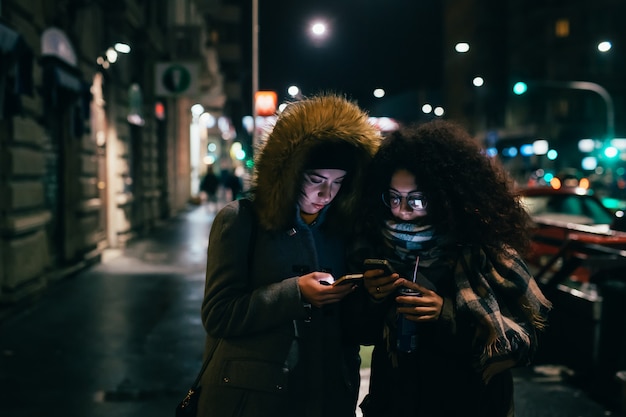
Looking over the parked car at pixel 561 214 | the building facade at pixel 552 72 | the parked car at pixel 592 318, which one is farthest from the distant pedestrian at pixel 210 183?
the building facade at pixel 552 72

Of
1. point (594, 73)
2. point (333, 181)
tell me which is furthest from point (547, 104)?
point (333, 181)

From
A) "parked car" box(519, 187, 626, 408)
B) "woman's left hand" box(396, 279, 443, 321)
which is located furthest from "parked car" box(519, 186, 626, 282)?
"woman's left hand" box(396, 279, 443, 321)

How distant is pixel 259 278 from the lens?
2.33 meters

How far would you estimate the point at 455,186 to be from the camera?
2295 mm

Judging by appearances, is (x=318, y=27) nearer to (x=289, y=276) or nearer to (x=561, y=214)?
(x=561, y=214)

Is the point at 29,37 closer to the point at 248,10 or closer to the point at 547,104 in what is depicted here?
the point at 248,10

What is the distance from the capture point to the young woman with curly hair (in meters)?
2.15

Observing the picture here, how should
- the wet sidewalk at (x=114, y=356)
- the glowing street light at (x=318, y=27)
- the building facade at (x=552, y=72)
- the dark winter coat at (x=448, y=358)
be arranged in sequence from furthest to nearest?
the building facade at (x=552, y=72) → the glowing street light at (x=318, y=27) → the wet sidewalk at (x=114, y=356) → the dark winter coat at (x=448, y=358)

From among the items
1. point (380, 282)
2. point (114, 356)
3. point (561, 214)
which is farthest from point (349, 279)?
point (561, 214)

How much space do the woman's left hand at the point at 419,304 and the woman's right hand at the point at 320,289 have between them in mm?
160

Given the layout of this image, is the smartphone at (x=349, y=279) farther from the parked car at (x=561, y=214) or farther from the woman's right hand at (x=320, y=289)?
the parked car at (x=561, y=214)

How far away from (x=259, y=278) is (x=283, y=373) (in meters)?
0.32

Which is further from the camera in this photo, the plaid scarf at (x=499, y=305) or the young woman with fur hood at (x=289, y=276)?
the young woman with fur hood at (x=289, y=276)

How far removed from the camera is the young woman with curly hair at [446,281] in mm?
2154
